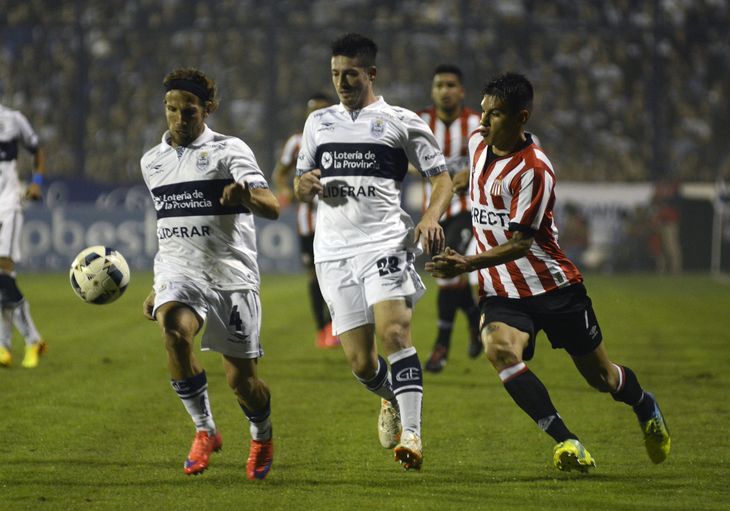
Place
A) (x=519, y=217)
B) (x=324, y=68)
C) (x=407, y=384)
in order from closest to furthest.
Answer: (x=519, y=217) → (x=407, y=384) → (x=324, y=68)

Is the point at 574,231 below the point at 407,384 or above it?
below

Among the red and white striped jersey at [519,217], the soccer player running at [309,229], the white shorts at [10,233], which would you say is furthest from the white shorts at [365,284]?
the soccer player running at [309,229]

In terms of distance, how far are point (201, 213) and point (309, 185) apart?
644 millimetres

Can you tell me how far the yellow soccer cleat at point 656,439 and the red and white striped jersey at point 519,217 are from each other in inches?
33.6

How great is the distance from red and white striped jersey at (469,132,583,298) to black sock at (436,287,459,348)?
405 centimetres

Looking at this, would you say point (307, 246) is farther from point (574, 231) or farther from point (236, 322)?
point (574, 231)

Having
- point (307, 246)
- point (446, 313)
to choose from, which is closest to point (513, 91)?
point (446, 313)

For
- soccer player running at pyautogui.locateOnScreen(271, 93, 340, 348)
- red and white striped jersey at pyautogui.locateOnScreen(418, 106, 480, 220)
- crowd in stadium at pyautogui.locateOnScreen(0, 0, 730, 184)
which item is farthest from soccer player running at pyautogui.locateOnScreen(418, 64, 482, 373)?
crowd in stadium at pyautogui.locateOnScreen(0, 0, 730, 184)

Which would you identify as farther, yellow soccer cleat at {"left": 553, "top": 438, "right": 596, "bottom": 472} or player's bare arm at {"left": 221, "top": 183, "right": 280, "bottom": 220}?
yellow soccer cleat at {"left": 553, "top": 438, "right": 596, "bottom": 472}

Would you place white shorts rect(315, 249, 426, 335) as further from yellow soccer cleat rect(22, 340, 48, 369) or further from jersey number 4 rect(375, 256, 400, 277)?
yellow soccer cleat rect(22, 340, 48, 369)

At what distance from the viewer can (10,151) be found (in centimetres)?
1041

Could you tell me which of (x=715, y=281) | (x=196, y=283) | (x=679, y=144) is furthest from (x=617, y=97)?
(x=196, y=283)

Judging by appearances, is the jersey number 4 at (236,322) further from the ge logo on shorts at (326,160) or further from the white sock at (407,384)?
the ge logo on shorts at (326,160)

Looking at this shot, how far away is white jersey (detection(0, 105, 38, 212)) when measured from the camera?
1027 cm
